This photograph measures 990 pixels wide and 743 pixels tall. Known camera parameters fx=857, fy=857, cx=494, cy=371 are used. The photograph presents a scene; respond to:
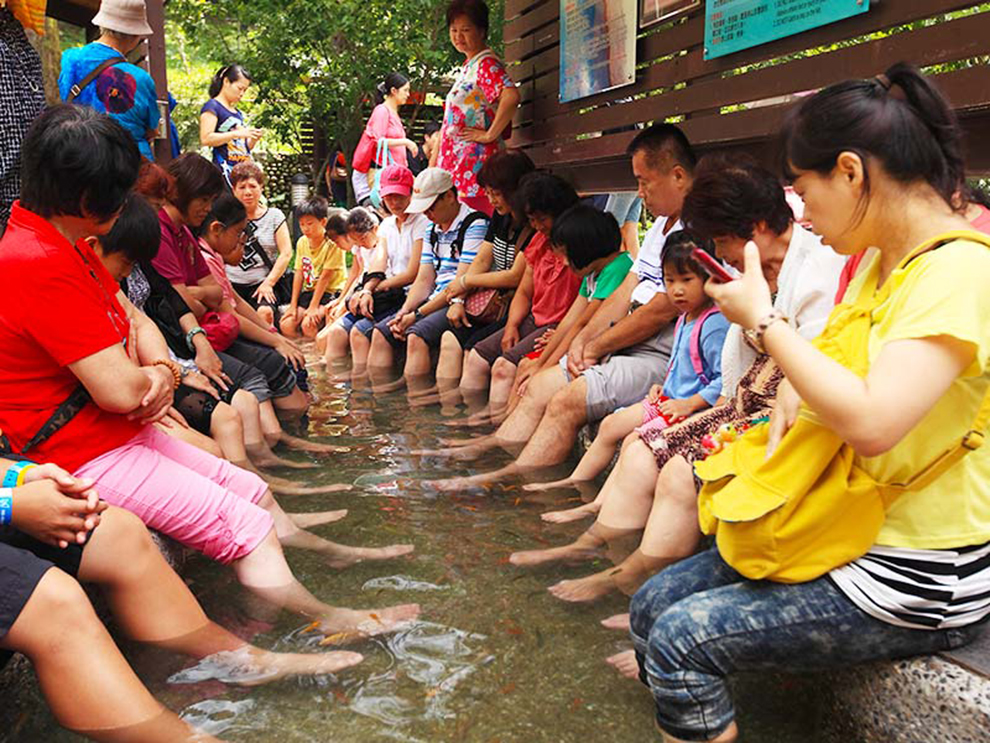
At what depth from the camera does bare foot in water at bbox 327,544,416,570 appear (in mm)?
3607

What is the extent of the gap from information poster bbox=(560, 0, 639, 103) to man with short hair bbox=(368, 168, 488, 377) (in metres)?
1.32

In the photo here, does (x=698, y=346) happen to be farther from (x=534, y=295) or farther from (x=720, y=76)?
(x=534, y=295)

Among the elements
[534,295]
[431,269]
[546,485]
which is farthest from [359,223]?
[546,485]

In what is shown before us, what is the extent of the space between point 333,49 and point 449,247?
30.3 feet

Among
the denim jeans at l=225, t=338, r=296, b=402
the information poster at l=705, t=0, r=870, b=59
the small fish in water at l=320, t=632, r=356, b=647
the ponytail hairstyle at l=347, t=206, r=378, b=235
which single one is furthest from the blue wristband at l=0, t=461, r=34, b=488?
the ponytail hairstyle at l=347, t=206, r=378, b=235

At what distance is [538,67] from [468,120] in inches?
30.0

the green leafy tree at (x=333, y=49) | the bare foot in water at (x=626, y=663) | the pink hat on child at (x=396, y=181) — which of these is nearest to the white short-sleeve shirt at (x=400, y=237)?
the pink hat on child at (x=396, y=181)

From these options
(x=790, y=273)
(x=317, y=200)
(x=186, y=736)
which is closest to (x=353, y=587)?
(x=186, y=736)

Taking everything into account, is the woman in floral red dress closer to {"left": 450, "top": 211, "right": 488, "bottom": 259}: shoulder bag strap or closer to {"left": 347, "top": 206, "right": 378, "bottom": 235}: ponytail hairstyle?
{"left": 450, "top": 211, "right": 488, "bottom": 259}: shoulder bag strap

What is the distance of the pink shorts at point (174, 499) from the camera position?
2.94m

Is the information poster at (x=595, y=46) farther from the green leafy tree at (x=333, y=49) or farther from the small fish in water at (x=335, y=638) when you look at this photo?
the green leafy tree at (x=333, y=49)

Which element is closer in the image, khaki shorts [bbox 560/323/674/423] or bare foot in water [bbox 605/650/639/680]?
bare foot in water [bbox 605/650/639/680]

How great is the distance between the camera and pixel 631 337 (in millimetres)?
4785

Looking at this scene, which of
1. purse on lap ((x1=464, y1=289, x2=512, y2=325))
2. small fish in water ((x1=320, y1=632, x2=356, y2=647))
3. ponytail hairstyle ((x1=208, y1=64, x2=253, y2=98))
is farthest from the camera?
ponytail hairstyle ((x1=208, y1=64, x2=253, y2=98))
